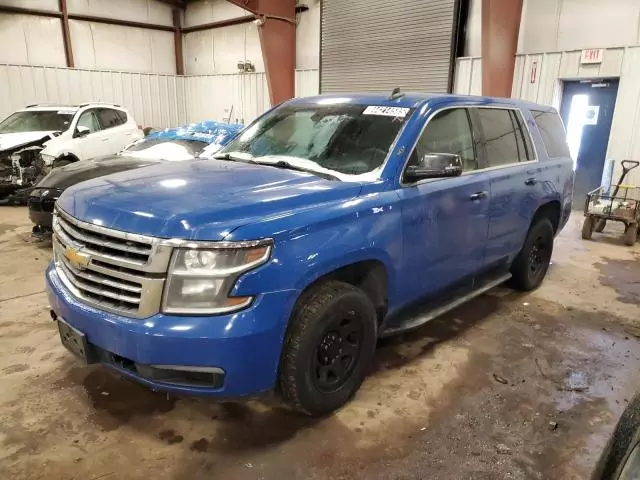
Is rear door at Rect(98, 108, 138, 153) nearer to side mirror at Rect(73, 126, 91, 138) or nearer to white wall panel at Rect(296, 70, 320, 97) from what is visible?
side mirror at Rect(73, 126, 91, 138)

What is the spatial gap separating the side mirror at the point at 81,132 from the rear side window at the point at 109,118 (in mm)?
483

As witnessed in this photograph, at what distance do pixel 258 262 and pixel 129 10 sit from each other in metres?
15.4

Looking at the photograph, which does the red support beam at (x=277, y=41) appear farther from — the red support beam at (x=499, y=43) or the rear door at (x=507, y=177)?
the rear door at (x=507, y=177)

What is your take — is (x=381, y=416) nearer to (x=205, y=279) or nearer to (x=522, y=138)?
(x=205, y=279)

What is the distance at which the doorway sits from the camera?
327 inches

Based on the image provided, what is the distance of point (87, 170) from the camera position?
5973 millimetres

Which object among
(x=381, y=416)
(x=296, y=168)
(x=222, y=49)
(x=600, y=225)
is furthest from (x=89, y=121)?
(x=600, y=225)

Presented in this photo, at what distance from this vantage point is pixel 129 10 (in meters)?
14.6

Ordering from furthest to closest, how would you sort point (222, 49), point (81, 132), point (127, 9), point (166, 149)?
point (222, 49) → point (127, 9) → point (81, 132) → point (166, 149)

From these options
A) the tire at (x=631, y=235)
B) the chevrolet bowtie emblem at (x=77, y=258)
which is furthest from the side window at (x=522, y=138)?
the tire at (x=631, y=235)

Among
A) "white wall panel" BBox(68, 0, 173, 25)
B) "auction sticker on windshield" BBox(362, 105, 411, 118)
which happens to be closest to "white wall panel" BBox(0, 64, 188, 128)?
"white wall panel" BBox(68, 0, 173, 25)

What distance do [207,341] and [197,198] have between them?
2.29 feet

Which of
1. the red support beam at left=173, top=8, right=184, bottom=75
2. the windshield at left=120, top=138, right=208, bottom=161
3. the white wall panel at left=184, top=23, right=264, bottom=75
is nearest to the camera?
the windshield at left=120, top=138, right=208, bottom=161

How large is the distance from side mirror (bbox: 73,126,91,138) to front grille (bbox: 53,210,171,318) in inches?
288
